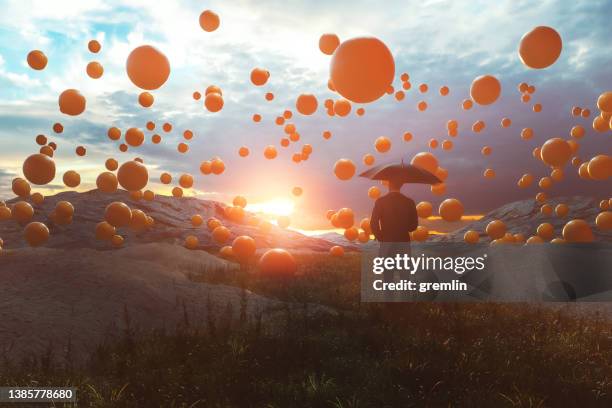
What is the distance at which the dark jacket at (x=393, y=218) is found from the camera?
26.0 ft

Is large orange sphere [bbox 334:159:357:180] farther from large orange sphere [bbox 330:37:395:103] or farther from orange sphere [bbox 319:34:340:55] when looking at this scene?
large orange sphere [bbox 330:37:395:103]

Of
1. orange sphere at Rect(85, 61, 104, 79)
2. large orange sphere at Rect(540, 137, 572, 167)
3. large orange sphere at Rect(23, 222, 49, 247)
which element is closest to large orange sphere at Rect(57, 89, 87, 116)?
orange sphere at Rect(85, 61, 104, 79)

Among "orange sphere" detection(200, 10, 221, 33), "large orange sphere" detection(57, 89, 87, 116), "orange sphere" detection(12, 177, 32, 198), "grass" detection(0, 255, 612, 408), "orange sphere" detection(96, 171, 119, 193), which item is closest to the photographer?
"grass" detection(0, 255, 612, 408)

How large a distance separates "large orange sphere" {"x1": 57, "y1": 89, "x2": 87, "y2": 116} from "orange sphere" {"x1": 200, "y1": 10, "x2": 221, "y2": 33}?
10.8 feet

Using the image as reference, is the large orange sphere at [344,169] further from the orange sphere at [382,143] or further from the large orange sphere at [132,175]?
the large orange sphere at [132,175]

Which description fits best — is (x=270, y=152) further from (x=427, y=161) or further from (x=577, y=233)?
(x=577, y=233)

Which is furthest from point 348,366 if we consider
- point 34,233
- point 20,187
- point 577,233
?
point 20,187

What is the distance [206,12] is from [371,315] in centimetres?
639

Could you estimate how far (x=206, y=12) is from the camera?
916 centimetres

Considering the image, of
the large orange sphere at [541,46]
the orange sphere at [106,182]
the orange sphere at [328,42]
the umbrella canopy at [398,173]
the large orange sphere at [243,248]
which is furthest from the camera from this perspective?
the large orange sphere at [243,248]

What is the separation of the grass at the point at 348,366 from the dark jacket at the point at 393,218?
1382mm

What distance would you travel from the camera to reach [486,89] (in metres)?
9.33

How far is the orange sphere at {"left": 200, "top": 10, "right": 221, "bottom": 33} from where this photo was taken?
915 centimetres

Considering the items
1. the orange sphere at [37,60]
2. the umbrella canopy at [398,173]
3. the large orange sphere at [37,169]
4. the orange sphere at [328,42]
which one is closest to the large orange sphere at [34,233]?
the large orange sphere at [37,169]
